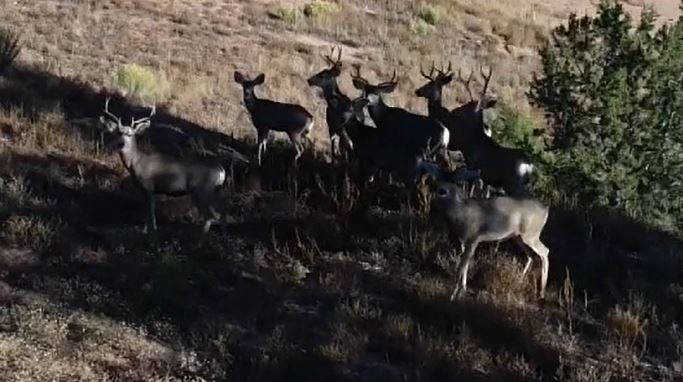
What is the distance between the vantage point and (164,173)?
30.8 ft

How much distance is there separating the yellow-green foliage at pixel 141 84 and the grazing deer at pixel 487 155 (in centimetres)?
666

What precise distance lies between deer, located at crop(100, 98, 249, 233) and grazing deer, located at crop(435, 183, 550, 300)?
2.46 metres

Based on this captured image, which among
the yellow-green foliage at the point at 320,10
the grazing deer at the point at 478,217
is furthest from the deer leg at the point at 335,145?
the yellow-green foliage at the point at 320,10

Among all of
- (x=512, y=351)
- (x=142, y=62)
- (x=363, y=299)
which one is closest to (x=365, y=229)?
(x=363, y=299)

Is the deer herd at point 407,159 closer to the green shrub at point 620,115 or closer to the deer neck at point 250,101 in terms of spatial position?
the deer neck at point 250,101

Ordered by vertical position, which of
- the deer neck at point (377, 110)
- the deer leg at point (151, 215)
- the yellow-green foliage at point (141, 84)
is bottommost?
the yellow-green foliage at point (141, 84)

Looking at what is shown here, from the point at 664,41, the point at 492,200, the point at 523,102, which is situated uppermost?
the point at 664,41

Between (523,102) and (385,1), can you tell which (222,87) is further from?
(385,1)

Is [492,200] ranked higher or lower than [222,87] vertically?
higher

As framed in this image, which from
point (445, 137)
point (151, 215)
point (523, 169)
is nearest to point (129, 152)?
point (151, 215)

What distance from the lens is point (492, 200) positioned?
8617 mm

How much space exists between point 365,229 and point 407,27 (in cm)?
1973

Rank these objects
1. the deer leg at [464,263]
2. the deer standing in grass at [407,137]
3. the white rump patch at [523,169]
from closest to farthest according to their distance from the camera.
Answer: the deer leg at [464,263]
the white rump patch at [523,169]
the deer standing in grass at [407,137]

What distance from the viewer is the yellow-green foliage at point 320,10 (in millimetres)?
28031
